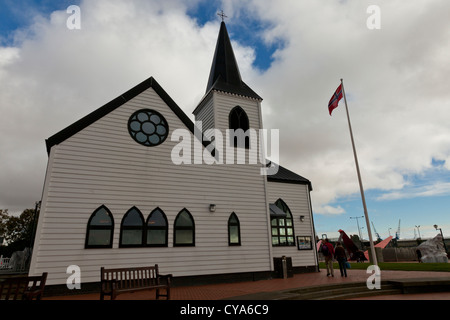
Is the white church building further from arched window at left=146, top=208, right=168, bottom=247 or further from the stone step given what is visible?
the stone step

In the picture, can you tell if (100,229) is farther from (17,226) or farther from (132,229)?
(17,226)

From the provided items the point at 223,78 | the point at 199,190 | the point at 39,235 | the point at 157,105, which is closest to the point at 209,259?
the point at 199,190

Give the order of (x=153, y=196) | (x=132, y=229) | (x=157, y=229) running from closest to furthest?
(x=132, y=229) → (x=157, y=229) → (x=153, y=196)

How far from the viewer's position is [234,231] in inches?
512

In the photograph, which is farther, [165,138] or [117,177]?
[165,138]

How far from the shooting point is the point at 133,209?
11.0 meters

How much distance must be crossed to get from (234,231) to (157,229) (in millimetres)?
3736

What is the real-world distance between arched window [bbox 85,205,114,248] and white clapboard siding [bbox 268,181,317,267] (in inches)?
376

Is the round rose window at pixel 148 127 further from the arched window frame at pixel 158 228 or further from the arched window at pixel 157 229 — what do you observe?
the arched window at pixel 157 229

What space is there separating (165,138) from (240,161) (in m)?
4.19

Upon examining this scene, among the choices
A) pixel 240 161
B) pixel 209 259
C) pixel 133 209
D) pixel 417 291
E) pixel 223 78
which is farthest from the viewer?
pixel 223 78

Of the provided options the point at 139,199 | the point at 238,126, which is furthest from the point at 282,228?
the point at 139,199
